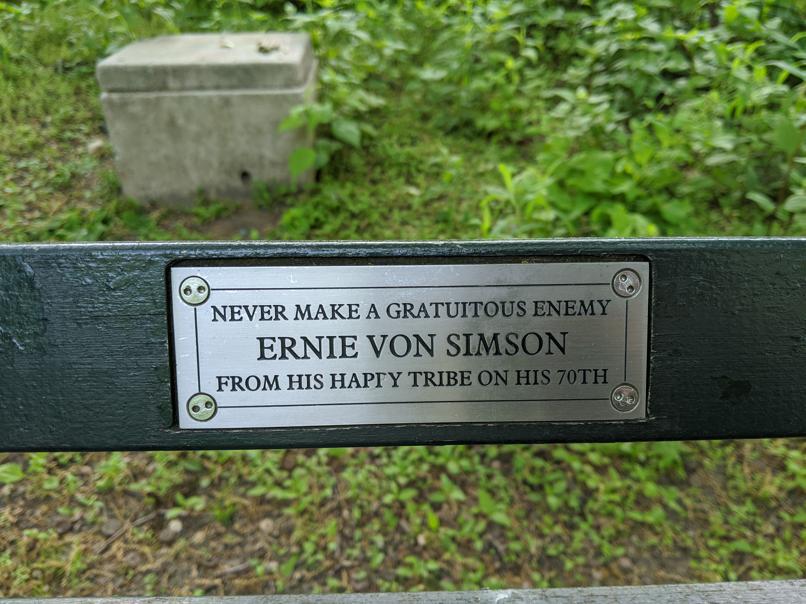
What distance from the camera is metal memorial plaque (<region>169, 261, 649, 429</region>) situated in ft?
3.64

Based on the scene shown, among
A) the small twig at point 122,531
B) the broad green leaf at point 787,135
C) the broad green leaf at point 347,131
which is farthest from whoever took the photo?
the broad green leaf at point 347,131

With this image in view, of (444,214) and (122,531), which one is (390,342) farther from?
(444,214)

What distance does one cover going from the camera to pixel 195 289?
1.11m


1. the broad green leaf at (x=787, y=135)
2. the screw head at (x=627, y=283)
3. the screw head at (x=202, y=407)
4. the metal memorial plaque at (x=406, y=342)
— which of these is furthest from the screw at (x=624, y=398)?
the broad green leaf at (x=787, y=135)

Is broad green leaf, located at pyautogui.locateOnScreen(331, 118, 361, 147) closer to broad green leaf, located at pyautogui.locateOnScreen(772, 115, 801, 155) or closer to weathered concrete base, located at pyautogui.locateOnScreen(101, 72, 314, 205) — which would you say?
weathered concrete base, located at pyautogui.locateOnScreen(101, 72, 314, 205)

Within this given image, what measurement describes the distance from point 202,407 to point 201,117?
2.80 m

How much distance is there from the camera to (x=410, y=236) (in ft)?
11.1

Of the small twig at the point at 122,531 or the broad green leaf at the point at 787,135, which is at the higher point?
the broad green leaf at the point at 787,135

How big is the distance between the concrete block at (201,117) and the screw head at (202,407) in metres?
2.71

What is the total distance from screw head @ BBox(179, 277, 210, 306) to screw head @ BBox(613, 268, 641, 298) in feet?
2.08

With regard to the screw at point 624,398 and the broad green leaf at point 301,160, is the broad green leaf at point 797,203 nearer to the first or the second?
the screw at point 624,398

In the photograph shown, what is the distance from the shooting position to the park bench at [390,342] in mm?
1112

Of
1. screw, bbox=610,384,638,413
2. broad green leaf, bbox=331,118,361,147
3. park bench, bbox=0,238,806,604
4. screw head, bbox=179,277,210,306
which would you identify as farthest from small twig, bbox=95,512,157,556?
broad green leaf, bbox=331,118,361,147

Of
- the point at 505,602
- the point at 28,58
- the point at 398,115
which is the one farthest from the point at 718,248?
the point at 28,58
